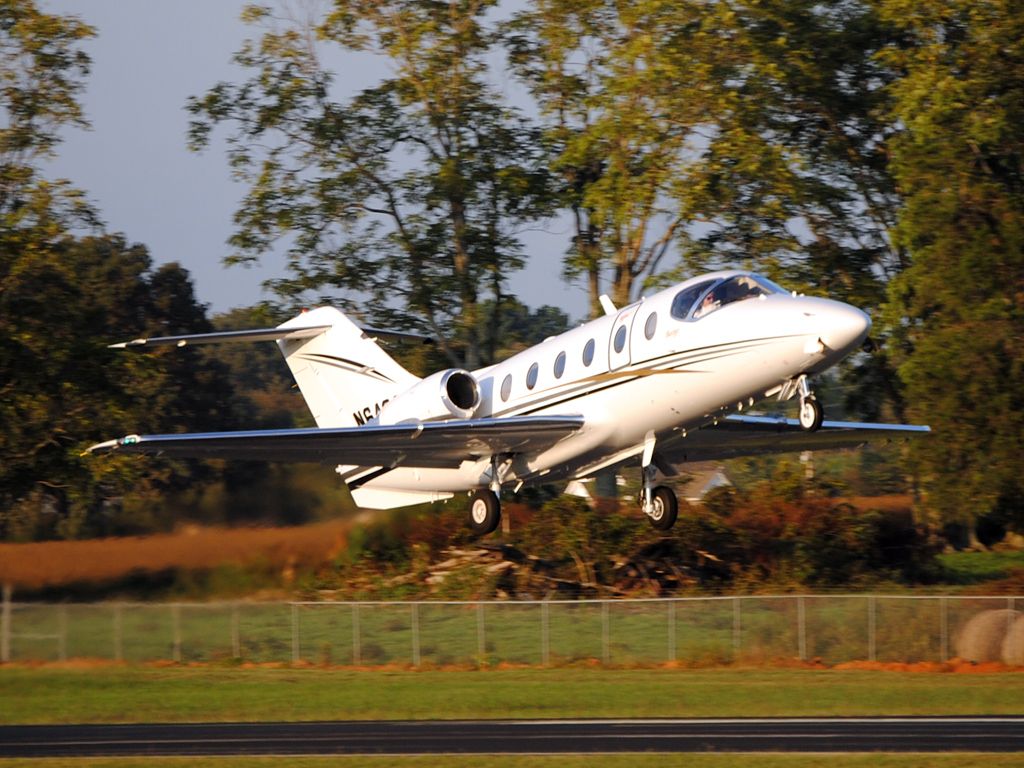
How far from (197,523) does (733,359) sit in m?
10.1

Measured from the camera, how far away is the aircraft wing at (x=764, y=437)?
22.0m

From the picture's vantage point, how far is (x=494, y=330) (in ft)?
128

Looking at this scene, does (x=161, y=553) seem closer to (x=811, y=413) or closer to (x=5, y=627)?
(x=5, y=627)

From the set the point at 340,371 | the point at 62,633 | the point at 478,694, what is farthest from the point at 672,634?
the point at 62,633

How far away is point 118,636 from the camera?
2509 cm

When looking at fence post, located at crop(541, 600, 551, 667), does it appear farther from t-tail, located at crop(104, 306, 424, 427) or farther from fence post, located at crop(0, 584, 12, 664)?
fence post, located at crop(0, 584, 12, 664)

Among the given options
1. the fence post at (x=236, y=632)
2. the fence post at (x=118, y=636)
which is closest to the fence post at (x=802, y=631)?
the fence post at (x=236, y=632)

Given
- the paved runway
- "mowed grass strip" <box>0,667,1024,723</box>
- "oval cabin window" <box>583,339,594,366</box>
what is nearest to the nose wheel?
"oval cabin window" <box>583,339,594,366</box>

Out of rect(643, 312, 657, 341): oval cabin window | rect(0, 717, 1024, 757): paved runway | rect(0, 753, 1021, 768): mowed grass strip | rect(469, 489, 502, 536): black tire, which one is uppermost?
rect(643, 312, 657, 341): oval cabin window

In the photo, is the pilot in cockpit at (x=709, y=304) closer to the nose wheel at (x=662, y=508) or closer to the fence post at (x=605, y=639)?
the nose wheel at (x=662, y=508)

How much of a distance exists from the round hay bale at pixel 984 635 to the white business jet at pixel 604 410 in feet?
11.5

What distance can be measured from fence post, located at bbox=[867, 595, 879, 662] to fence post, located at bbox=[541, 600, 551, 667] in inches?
217

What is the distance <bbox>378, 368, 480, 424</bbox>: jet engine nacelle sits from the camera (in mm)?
21906

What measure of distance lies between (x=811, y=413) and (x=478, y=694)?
699cm
